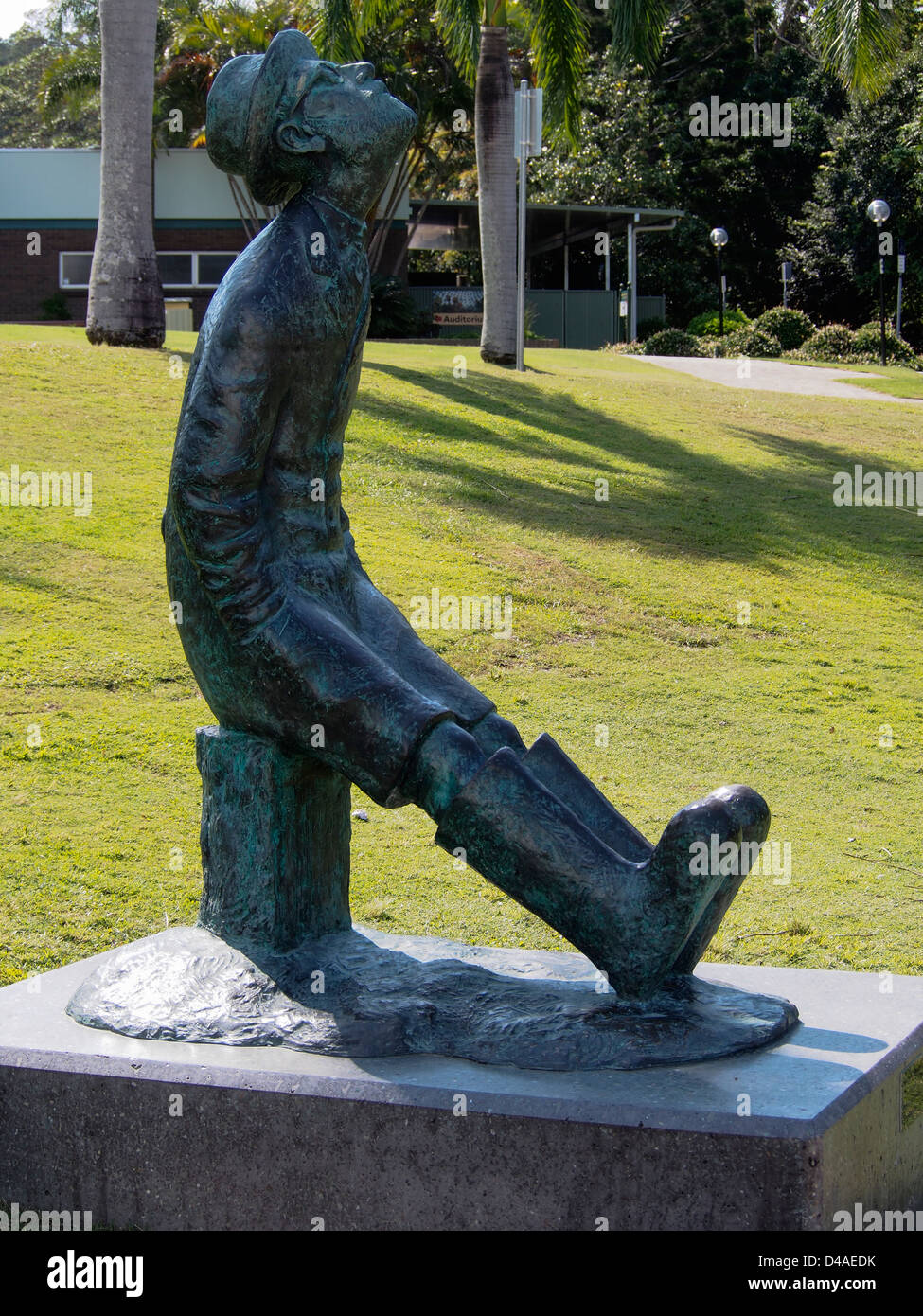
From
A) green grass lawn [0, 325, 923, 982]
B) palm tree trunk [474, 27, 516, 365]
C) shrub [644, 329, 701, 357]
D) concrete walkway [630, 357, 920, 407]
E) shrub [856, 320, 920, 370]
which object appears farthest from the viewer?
shrub [856, 320, 920, 370]

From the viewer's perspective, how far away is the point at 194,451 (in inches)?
133

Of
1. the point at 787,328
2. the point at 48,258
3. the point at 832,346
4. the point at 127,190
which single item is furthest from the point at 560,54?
the point at 48,258

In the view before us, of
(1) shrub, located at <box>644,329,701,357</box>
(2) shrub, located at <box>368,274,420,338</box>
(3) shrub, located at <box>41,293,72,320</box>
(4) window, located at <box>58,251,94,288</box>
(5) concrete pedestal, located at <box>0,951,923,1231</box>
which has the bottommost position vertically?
(5) concrete pedestal, located at <box>0,951,923,1231</box>

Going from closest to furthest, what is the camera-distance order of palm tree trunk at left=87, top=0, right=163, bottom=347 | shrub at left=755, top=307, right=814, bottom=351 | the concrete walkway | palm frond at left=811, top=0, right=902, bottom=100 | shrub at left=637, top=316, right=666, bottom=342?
palm tree trunk at left=87, top=0, right=163, bottom=347 < palm frond at left=811, top=0, right=902, bottom=100 < the concrete walkway < shrub at left=755, top=307, right=814, bottom=351 < shrub at left=637, top=316, right=666, bottom=342

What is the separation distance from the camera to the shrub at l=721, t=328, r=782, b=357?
26.8 m

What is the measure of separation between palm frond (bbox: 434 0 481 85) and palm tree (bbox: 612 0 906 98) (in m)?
1.53

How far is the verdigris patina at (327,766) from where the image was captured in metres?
3.18

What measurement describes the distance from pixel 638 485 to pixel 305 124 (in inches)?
386

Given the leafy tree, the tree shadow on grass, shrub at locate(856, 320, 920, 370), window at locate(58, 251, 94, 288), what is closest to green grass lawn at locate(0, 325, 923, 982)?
the tree shadow on grass

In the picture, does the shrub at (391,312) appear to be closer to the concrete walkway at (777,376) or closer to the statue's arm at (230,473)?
the concrete walkway at (777,376)

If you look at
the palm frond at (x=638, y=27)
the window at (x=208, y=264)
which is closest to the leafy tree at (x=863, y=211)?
the window at (x=208, y=264)

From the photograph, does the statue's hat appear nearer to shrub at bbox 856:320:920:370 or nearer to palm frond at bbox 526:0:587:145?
palm frond at bbox 526:0:587:145

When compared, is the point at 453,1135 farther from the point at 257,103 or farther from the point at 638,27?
the point at 638,27
